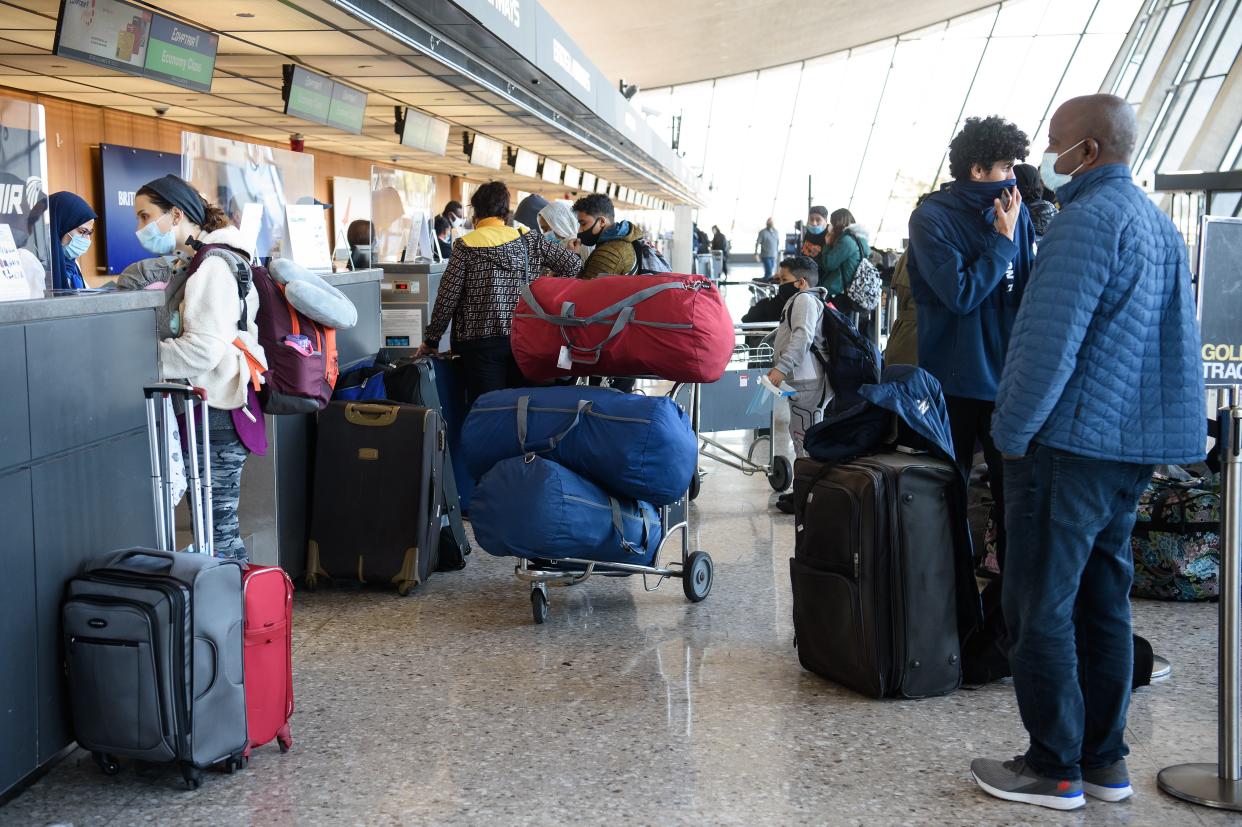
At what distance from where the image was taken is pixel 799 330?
539 cm

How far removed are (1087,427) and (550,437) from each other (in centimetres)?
191

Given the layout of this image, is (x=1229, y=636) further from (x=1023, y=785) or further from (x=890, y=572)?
(x=890, y=572)

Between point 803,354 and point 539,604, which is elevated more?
point 803,354

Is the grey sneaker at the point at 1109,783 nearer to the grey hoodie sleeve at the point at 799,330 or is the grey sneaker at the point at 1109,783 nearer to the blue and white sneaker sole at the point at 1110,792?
the blue and white sneaker sole at the point at 1110,792

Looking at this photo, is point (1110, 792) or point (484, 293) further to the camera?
point (484, 293)

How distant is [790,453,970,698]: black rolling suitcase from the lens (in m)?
3.14

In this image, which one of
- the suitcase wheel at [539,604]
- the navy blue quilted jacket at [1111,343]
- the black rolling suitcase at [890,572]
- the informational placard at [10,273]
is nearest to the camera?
the navy blue quilted jacket at [1111,343]

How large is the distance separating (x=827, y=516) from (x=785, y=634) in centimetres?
73

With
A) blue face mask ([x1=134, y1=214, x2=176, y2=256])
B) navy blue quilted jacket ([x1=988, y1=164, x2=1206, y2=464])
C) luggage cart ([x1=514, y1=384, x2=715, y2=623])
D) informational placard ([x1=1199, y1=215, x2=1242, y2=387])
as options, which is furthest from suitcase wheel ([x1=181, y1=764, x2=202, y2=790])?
informational placard ([x1=1199, y1=215, x2=1242, y2=387])

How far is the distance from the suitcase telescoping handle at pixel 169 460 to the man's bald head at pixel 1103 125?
223cm

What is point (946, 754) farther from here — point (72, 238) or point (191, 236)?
point (72, 238)

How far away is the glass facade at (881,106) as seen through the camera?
21312mm

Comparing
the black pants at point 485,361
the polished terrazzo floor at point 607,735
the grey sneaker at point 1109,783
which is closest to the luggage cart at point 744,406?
the black pants at point 485,361

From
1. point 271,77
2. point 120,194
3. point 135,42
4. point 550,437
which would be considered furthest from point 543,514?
point 120,194
